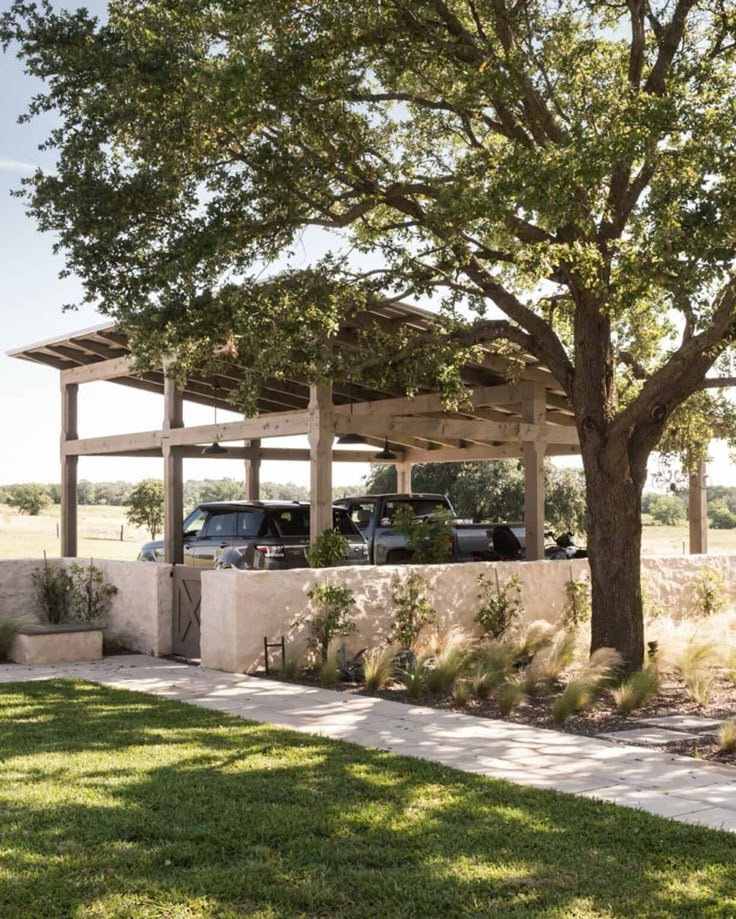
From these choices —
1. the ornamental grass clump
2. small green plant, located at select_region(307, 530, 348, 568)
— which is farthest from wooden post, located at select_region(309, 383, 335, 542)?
the ornamental grass clump

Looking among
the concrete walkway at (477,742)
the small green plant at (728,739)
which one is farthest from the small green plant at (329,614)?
the small green plant at (728,739)

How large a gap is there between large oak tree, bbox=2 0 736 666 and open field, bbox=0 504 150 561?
34883 millimetres

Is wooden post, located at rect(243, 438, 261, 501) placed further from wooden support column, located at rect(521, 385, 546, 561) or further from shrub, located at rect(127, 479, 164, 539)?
shrub, located at rect(127, 479, 164, 539)

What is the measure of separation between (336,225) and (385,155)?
5.83 feet

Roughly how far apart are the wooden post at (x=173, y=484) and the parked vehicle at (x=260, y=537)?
0.85 feet

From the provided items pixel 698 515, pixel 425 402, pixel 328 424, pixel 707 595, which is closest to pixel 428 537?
pixel 328 424

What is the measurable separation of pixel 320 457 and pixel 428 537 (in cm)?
184

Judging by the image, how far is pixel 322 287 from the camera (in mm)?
11992

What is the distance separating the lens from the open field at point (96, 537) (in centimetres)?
5588

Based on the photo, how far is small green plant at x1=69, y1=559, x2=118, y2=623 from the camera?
47.4ft

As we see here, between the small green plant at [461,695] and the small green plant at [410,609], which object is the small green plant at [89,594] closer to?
the small green plant at [410,609]

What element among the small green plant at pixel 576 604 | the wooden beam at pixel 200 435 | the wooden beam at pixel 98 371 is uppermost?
the wooden beam at pixel 98 371

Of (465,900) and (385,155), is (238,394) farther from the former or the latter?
(465,900)

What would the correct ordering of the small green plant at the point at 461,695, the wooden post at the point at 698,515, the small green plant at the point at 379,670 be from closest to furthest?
1. the small green plant at the point at 461,695
2. the small green plant at the point at 379,670
3. the wooden post at the point at 698,515
